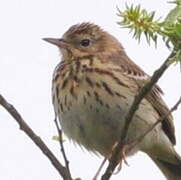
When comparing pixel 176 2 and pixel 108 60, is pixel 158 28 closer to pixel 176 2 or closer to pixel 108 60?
pixel 176 2

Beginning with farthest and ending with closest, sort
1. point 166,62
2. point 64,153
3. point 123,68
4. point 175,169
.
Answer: point 175,169, point 123,68, point 64,153, point 166,62

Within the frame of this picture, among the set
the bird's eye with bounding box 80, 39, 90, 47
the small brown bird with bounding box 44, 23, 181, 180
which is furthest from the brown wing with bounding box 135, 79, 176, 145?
the bird's eye with bounding box 80, 39, 90, 47

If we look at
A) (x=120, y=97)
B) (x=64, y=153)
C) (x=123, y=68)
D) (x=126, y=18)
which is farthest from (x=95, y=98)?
(x=126, y=18)

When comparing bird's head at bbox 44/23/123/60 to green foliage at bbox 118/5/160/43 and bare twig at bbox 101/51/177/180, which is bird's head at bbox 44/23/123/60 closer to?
bare twig at bbox 101/51/177/180

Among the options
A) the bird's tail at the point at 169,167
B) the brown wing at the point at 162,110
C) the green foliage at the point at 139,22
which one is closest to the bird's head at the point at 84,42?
the brown wing at the point at 162,110

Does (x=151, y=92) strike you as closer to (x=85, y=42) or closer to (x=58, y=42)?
(x=85, y=42)

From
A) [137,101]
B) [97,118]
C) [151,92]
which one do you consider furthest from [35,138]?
[151,92]
